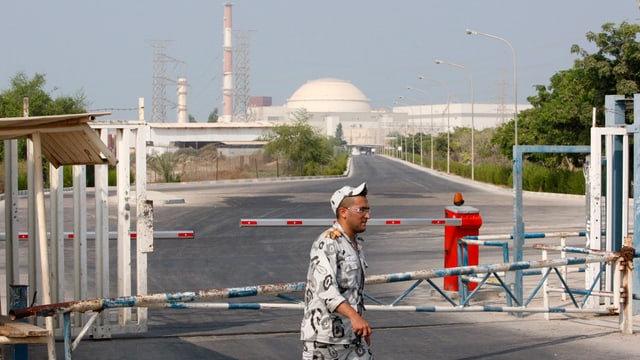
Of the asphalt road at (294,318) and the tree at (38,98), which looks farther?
the tree at (38,98)

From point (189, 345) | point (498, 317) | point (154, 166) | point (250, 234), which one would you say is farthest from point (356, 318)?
point (154, 166)

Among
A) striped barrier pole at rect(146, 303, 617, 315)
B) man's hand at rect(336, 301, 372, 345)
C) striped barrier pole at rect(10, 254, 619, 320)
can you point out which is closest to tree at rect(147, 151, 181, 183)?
striped barrier pole at rect(146, 303, 617, 315)

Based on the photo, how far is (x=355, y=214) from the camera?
5.90 metres

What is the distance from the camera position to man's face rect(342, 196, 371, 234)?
5910 mm

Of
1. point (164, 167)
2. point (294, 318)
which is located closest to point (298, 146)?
point (164, 167)

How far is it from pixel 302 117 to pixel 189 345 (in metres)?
83.3

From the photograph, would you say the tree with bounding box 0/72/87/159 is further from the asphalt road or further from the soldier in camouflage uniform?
the soldier in camouflage uniform

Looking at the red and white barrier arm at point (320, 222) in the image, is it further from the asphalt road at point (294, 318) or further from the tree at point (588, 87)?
the tree at point (588, 87)

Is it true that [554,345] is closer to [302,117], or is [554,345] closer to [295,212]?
[295,212]

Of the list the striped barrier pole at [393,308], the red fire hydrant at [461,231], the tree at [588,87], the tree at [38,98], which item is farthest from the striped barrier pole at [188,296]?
the tree at [38,98]

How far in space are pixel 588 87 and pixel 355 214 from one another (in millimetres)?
37491

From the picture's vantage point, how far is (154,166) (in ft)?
229

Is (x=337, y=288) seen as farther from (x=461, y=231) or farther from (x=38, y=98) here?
(x=38, y=98)

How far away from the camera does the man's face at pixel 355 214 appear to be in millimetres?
5910
